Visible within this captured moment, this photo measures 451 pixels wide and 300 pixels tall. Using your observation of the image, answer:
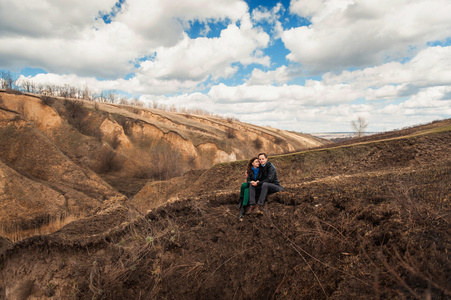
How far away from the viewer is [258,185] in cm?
604

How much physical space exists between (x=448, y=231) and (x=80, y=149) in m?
32.2

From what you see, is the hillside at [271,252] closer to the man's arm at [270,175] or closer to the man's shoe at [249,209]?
the man's shoe at [249,209]

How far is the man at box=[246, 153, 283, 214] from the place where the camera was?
5.73 m

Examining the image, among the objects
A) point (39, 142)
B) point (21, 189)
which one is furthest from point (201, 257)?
point (39, 142)

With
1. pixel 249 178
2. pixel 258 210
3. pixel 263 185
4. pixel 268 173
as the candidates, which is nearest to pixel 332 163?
pixel 268 173

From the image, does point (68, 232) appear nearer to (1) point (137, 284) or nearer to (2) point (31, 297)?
(2) point (31, 297)

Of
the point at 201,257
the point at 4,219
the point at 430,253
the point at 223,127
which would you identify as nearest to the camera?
the point at 430,253

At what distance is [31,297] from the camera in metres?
4.77

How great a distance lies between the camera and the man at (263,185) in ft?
18.8

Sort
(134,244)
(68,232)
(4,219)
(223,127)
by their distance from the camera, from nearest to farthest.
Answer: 1. (134,244)
2. (68,232)
3. (4,219)
4. (223,127)

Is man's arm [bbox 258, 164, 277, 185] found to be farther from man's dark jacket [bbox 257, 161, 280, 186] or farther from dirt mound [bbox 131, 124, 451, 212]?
dirt mound [bbox 131, 124, 451, 212]

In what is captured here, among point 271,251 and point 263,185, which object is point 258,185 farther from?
point 271,251

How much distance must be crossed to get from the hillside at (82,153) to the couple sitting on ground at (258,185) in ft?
27.9

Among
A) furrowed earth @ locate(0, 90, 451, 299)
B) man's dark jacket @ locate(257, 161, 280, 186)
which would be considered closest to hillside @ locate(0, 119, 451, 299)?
furrowed earth @ locate(0, 90, 451, 299)
